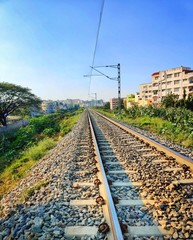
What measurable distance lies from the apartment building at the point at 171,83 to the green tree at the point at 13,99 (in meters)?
38.6

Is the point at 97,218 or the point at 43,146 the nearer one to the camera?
the point at 97,218

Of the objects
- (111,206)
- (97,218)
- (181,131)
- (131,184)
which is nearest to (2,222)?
(97,218)

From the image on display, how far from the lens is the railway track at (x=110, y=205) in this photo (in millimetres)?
2365

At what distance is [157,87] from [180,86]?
39.4 ft

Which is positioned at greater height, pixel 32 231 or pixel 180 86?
pixel 180 86

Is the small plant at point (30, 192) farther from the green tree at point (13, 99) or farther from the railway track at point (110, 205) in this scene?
the green tree at point (13, 99)

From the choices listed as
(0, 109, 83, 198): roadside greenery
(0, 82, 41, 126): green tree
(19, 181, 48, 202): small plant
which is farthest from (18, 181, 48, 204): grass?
(0, 82, 41, 126): green tree

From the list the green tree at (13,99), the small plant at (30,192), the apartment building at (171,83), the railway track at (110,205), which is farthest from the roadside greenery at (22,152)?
the apartment building at (171,83)

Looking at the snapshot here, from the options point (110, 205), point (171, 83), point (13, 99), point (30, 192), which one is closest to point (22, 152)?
point (30, 192)

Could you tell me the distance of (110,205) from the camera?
2727 millimetres

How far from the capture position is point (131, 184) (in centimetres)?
363

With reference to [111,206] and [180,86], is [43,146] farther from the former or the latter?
[180,86]

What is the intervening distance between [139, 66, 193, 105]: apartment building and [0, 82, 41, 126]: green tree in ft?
127

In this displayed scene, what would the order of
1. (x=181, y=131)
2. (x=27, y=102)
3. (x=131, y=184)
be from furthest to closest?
(x=27, y=102), (x=181, y=131), (x=131, y=184)
